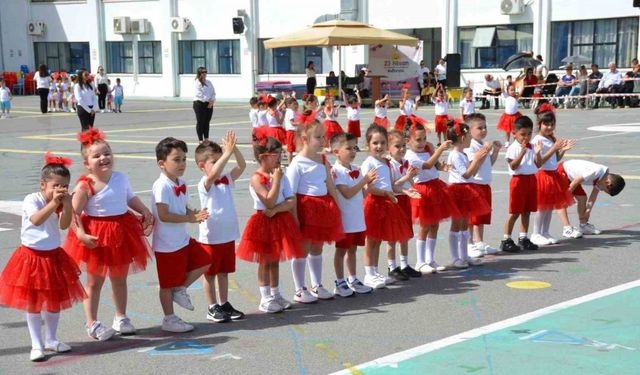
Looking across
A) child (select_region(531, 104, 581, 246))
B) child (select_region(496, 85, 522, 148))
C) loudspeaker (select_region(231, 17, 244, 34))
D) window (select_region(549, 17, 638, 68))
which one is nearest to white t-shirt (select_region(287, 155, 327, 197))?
child (select_region(531, 104, 581, 246))

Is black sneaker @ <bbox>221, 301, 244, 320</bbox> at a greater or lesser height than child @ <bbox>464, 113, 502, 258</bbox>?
lesser

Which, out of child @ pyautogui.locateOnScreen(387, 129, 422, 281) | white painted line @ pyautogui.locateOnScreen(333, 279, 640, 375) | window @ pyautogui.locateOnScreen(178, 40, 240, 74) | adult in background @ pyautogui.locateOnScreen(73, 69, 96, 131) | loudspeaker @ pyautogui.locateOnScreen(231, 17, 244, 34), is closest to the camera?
white painted line @ pyautogui.locateOnScreen(333, 279, 640, 375)

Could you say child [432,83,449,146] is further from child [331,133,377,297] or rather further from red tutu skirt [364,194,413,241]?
child [331,133,377,297]

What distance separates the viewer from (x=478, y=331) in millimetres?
6168

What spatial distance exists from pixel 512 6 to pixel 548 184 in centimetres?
2932

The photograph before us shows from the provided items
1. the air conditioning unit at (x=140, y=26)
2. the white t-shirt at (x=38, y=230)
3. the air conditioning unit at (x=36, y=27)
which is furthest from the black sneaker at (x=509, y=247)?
the air conditioning unit at (x=36, y=27)

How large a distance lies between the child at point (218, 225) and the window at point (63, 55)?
1887 inches

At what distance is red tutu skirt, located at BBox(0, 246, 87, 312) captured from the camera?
566cm

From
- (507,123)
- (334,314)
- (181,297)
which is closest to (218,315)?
(181,297)

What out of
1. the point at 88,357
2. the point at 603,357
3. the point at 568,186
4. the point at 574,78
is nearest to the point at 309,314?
the point at 88,357

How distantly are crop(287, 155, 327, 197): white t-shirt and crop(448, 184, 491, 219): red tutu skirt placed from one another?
1.76 m

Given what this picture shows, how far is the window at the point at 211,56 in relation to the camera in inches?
1811

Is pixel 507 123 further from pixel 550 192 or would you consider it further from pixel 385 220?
pixel 385 220

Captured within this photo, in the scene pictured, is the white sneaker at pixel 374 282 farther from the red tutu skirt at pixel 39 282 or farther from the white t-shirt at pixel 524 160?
the red tutu skirt at pixel 39 282
